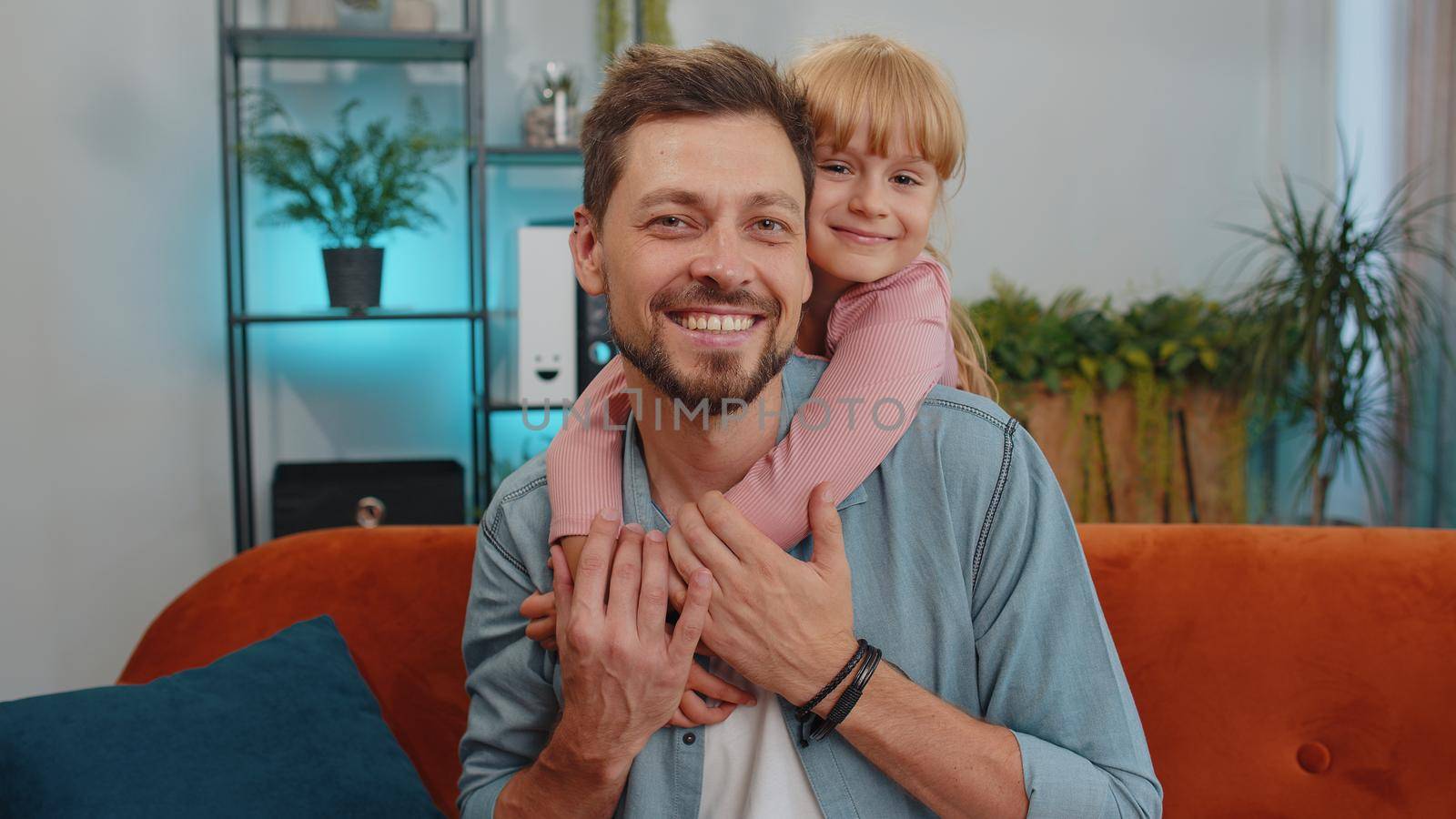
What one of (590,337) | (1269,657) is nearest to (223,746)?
(1269,657)

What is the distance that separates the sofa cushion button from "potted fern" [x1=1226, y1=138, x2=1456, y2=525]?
205cm

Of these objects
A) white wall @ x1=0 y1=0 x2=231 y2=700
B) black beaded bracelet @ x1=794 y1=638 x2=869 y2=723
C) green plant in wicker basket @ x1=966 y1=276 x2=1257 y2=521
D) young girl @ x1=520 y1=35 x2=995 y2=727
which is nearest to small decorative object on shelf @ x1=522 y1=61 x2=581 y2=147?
white wall @ x1=0 y1=0 x2=231 y2=700

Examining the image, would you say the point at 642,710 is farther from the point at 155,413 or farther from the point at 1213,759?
the point at 155,413

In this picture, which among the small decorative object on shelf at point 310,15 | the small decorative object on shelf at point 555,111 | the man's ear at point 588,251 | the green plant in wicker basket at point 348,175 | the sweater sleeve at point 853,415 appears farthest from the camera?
the small decorative object on shelf at point 555,111

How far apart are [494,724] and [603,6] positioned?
2540 mm

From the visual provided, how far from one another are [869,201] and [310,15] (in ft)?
7.12

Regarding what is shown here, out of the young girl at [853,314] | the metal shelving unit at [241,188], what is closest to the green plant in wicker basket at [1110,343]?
the metal shelving unit at [241,188]

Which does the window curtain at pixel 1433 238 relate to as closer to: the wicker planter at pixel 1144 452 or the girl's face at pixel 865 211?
the wicker planter at pixel 1144 452

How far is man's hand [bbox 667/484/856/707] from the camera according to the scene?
108cm

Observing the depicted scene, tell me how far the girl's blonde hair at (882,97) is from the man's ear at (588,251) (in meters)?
0.34

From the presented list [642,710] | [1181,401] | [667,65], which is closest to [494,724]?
[642,710]

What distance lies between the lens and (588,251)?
1331 mm

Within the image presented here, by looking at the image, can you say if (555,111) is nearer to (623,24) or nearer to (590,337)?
(623,24)

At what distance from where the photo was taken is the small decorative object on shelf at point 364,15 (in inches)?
121
